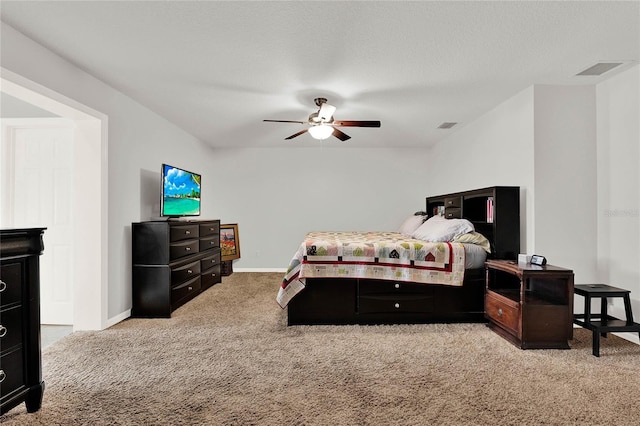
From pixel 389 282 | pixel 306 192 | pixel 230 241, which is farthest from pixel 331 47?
pixel 230 241

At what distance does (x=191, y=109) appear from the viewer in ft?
13.2

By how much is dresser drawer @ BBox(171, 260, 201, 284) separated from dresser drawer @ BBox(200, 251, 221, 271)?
17 cm

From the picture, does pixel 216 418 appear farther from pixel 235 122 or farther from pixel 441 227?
pixel 235 122

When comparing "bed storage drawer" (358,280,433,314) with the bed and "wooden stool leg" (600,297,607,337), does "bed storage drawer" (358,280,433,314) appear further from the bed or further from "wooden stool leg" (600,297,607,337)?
"wooden stool leg" (600,297,607,337)

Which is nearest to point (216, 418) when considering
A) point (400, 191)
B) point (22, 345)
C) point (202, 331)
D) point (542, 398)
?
point (22, 345)

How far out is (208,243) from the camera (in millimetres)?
4949

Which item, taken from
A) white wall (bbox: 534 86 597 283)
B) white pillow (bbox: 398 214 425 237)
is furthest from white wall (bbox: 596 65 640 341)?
white pillow (bbox: 398 214 425 237)

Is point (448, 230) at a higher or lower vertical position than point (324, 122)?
lower

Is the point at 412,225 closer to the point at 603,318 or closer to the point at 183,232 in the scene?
the point at 603,318

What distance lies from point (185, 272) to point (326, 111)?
2532 mm

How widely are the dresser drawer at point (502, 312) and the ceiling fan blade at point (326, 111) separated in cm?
241

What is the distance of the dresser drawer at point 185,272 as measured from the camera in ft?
12.3

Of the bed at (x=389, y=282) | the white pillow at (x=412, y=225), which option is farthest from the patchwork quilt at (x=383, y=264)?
the white pillow at (x=412, y=225)

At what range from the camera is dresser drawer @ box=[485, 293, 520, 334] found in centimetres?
277
